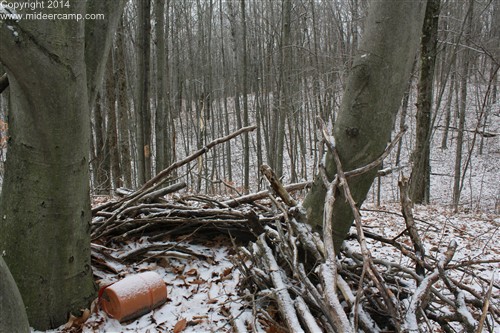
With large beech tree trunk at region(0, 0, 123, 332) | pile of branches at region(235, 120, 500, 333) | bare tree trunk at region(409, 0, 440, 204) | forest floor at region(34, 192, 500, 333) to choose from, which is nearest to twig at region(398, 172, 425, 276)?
pile of branches at region(235, 120, 500, 333)

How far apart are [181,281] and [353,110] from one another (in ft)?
5.98

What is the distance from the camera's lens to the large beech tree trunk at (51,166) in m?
1.81

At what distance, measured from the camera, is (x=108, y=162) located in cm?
1012

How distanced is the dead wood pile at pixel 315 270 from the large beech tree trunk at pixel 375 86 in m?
0.11

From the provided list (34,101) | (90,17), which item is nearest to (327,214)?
(34,101)

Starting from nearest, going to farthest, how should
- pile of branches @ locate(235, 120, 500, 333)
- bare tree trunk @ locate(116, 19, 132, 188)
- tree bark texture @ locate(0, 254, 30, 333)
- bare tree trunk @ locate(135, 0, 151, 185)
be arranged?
tree bark texture @ locate(0, 254, 30, 333), pile of branches @ locate(235, 120, 500, 333), bare tree trunk @ locate(135, 0, 151, 185), bare tree trunk @ locate(116, 19, 132, 188)

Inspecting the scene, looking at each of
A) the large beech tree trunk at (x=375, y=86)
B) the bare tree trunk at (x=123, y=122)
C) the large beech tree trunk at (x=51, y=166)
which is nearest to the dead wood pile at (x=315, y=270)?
the large beech tree trunk at (x=375, y=86)

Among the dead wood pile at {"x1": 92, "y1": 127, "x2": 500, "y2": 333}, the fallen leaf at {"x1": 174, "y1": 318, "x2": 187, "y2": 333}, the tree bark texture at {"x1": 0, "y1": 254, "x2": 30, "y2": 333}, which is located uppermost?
the tree bark texture at {"x1": 0, "y1": 254, "x2": 30, "y2": 333}

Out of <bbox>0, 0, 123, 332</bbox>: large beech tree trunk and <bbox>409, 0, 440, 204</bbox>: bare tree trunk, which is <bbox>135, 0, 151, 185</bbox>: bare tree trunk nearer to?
<bbox>0, 0, 123, 332</bbox>: large beech tree trunk

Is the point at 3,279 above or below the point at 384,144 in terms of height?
below

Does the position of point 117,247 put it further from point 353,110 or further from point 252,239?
point 353,110

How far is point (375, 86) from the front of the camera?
82.9 inches

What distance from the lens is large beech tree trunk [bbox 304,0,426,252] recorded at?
2035 mm

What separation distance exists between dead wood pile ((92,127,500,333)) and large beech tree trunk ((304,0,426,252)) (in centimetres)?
11
